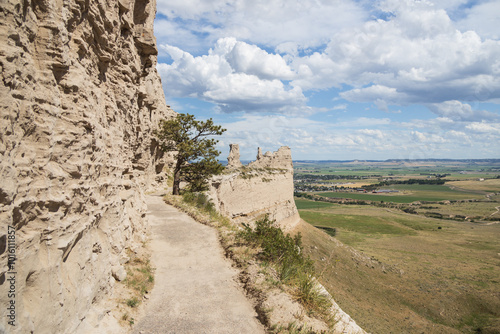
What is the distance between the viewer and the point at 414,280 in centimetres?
2348

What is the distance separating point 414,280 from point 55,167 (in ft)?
88.2

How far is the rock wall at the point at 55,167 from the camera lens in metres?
2.96

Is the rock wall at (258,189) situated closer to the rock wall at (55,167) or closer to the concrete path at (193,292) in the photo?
the concrete path at (193,292)

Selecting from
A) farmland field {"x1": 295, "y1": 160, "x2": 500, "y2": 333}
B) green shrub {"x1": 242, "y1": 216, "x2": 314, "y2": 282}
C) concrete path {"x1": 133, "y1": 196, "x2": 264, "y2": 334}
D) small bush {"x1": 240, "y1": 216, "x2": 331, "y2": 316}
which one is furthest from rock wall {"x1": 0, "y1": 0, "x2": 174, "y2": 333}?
farmland field {"x1": 295, "y1": 160, "x2": 500, "y2": 333}

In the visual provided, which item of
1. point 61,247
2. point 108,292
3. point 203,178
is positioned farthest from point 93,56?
point 203,178

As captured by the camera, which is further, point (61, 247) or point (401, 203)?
point (401, 203)

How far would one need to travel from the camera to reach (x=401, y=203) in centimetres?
9075

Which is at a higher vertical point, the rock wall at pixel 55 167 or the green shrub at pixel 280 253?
the rock wall at pixel 55 167

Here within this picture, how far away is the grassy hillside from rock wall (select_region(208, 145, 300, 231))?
3.61 metres

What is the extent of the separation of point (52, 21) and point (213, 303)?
572 cm

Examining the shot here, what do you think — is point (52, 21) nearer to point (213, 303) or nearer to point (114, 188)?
point (114, 188)

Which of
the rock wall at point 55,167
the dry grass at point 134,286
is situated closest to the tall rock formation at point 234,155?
the dry grass at point 134,286

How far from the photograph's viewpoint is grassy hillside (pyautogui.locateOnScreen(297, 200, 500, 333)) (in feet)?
55.3

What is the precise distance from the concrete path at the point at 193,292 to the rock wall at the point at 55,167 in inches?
45.0
